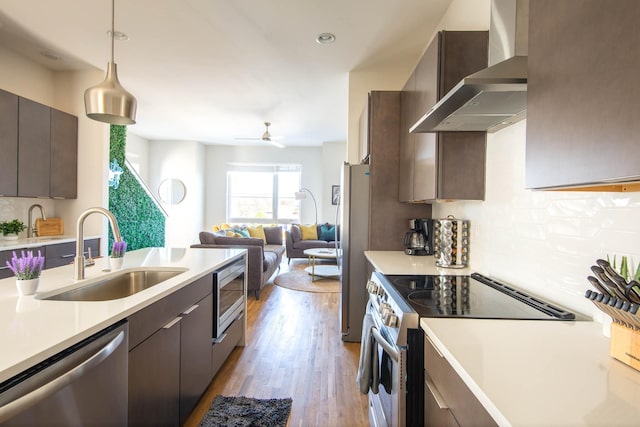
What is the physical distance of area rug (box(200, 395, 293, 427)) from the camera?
1830 mm

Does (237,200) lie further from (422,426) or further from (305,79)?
(422,426)

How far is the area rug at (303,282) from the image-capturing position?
4.93 metres

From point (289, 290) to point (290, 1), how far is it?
11.9 feet

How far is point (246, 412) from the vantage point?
6.32ft

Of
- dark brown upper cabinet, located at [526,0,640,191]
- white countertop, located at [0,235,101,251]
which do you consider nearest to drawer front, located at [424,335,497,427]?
dark brown upper cabinet, located at [526,0,640,191]

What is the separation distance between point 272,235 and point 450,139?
5.62 meters

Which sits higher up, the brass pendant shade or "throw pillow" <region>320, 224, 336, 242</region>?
the brass pendant shade

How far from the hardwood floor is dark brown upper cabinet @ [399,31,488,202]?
55.6 inches

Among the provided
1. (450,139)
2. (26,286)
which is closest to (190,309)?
(26,286)

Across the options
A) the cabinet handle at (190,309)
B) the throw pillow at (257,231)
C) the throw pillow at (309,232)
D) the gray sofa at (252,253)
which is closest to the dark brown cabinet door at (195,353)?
the cabinet handle at (190,309)

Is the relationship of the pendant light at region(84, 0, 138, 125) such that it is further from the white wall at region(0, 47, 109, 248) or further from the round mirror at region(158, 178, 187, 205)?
the round mirror at region(158, 178, 187, 205)

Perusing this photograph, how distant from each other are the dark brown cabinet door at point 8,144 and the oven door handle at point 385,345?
3.65m

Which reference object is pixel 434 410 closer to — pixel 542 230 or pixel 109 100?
pixel 542 230

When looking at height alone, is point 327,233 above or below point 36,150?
below
